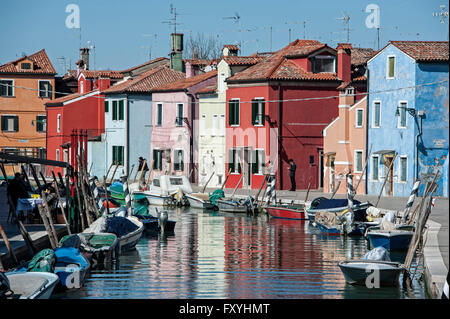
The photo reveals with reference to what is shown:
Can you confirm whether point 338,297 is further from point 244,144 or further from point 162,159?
point 162,159

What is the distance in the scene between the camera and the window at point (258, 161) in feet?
146

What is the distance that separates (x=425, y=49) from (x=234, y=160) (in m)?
13.4

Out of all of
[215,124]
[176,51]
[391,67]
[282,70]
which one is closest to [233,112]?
[215,124]

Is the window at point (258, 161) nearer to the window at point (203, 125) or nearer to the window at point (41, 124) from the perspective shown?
the window at point (203, 125)

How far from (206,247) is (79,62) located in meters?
44.5

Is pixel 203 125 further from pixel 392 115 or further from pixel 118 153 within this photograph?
pixel 392 115

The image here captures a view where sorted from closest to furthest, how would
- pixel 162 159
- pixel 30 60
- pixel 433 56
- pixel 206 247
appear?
pixel 206 247
pixel 433 56
pixel 162 159
pixel 30 60

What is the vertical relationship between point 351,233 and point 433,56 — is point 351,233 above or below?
below

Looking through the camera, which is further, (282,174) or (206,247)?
(282,174)

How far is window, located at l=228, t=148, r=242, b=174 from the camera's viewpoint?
151 ft

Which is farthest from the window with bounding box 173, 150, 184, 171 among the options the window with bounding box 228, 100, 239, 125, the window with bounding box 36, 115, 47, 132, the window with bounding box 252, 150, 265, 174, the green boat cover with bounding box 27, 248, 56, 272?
the green boat cover with bounding box 27, 248, 56, 272

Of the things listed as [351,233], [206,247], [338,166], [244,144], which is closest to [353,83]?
[338,166]

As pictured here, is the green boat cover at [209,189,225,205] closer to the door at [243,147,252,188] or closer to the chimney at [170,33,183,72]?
the door at [243,147,252,188]

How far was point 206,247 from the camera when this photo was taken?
83.5ft
